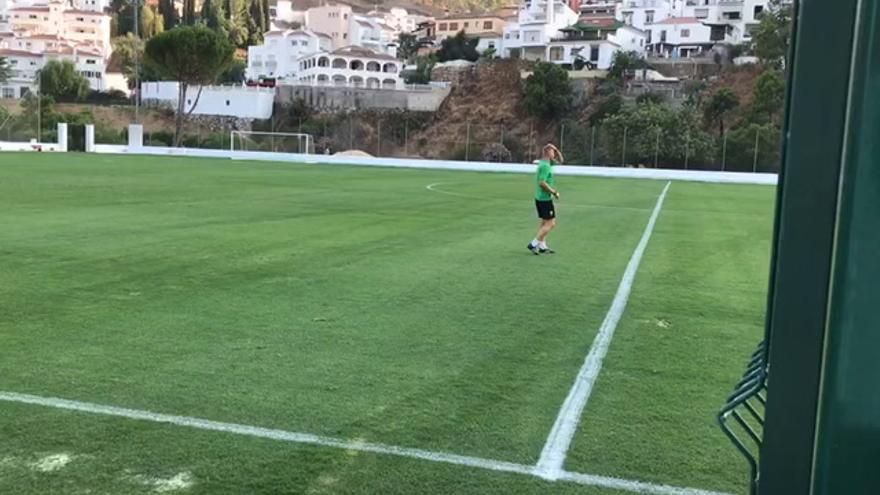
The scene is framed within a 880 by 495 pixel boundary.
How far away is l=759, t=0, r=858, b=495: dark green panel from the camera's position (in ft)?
5.20

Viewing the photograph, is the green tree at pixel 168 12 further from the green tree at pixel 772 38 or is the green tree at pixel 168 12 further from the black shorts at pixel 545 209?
the black shorts at pixel 545 209

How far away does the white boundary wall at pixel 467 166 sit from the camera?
42.2 metres

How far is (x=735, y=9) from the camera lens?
10869 cm

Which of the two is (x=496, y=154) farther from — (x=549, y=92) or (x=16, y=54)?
(x=16, y=54)

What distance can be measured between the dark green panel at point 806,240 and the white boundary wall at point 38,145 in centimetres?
5592

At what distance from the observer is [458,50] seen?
348ft

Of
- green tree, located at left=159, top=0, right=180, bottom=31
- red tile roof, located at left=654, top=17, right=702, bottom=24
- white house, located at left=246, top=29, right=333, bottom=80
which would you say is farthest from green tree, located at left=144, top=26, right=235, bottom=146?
green tree, located at left=159, top=0, right=180, bottom=31

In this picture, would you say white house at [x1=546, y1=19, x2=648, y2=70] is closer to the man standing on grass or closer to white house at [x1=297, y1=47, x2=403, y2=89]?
white house at [x1=297, y1=47, x2=403, y2=89]

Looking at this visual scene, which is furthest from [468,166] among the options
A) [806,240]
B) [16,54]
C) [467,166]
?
[16,54]

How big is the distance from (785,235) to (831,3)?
0.46 meters

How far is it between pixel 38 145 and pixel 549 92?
142 feet

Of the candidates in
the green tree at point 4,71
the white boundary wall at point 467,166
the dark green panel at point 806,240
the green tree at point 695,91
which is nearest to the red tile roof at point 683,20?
the green tree at point 695,91

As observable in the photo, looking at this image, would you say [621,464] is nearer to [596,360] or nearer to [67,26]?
[596,360]

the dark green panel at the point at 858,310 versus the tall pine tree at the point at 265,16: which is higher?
the tall pine tree at the point at 265,16
